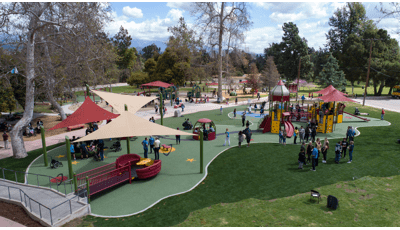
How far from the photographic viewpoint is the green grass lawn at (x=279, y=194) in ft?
30.6

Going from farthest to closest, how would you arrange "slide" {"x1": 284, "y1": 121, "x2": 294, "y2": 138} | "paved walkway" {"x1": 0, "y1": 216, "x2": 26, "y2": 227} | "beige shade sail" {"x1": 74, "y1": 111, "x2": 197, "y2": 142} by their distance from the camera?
"slide" {"x1": 284, "y1": 121, "x2": 294, "y2": 138}, "beige shade sail" {"x1": 74, "y1": 111, "x2": 197, "y2": 142}, "paved walkway" {"x1": 0, "y1": 216, "x2": 26, "y2": 227}

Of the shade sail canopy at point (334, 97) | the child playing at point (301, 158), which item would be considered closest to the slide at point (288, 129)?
the shade sail canopy at point (334, 97)

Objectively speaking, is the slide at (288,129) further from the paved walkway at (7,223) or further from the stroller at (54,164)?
the paved walkway at (7,223)

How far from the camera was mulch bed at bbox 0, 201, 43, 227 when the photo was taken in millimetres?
9336

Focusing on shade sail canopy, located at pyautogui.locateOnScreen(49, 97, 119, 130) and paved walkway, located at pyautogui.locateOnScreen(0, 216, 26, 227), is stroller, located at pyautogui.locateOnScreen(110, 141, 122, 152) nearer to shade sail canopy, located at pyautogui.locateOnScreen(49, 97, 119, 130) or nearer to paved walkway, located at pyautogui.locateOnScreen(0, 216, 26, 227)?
shade sail canopy, located at pyautogui.locateOnScreen(49, 97, 119, 130)

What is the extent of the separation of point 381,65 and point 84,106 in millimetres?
52201

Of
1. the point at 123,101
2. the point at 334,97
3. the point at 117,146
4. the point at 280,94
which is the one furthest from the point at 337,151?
the point at 123,101

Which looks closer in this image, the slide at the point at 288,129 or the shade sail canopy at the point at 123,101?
the shade sail canopy at the point at 123,101

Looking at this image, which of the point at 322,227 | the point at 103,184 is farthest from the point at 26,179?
the point at 322,227

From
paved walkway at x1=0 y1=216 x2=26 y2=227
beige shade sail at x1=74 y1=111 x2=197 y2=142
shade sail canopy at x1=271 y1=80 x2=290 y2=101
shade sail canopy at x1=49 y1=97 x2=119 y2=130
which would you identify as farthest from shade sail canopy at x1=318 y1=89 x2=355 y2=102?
paved walkway at x1=0 y1=216 x2=26 y2=227

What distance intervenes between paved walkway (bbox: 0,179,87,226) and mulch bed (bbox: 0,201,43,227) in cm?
24

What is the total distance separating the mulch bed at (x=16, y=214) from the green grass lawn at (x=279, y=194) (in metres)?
2.11

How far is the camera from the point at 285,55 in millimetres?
66750

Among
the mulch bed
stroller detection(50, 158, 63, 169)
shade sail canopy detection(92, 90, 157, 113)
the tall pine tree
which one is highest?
the tall pine tree
